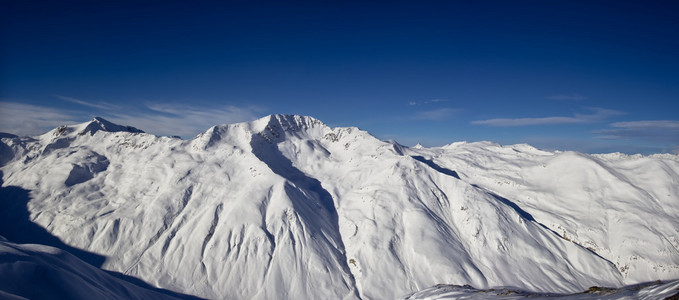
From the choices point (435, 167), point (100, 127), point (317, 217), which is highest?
point (100, 127)

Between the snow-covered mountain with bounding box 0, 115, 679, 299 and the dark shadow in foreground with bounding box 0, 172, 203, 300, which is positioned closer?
the dark shadow in foreground with bounding box 0, 172, 203, 300

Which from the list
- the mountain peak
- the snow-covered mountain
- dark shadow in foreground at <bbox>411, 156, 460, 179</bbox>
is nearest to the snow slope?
the snow-covered mountain

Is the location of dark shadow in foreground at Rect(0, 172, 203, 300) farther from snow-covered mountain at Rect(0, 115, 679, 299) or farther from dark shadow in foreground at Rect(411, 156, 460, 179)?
dark shadow in foreground at Rect(411, 156, 460, 179)

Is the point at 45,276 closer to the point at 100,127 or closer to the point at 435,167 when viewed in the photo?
the point at 100,127

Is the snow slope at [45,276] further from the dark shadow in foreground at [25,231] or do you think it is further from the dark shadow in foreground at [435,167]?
the dark shadow in foreground at [435,167]

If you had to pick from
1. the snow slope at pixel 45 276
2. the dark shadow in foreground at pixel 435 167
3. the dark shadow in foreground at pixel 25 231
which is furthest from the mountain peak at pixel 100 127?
the dark shadow in foreground at pixel 435 167

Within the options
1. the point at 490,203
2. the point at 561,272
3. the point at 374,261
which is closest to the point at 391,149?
the point at 490,203

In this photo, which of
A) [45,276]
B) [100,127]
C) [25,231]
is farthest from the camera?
[100,127]

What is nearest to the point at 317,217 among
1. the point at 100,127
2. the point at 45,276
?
the point at 45,276
